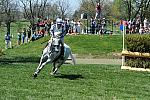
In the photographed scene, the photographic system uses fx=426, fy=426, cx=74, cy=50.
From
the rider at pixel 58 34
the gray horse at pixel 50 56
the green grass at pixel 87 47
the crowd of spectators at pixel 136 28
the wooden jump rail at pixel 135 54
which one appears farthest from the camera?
the crowd of spectators at pixel 136 28

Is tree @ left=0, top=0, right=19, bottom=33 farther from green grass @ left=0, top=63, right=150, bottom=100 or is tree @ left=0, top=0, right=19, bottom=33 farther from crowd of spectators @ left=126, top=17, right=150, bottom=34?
green grass @ left=0, top=63, right=150, bottom=100

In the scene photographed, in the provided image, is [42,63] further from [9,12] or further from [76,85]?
[9,12]

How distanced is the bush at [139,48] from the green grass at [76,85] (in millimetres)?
917

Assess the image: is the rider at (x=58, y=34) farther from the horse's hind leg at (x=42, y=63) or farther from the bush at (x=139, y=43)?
the bush at (x=139, y=43)

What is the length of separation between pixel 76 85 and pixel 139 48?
18.9 feet

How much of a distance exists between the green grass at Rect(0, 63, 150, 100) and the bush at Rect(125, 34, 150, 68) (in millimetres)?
917

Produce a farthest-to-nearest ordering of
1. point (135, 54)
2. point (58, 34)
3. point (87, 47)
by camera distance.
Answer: point (87, 47), point (135, 54), point (58, 34)

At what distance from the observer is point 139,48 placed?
18094mm

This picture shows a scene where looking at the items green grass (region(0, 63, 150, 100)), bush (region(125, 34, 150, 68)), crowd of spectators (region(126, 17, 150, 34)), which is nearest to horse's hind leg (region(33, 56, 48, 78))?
green grass (region(0, 63, 150, 100))

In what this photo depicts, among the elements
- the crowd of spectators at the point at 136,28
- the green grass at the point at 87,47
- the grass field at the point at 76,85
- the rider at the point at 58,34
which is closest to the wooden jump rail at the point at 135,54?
the grass field at the point at 76,85

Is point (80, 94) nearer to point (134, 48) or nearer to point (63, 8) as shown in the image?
point (134, 48)

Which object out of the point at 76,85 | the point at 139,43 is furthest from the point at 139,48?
the point at 76,85

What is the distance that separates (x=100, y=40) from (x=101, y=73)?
57.4 ft

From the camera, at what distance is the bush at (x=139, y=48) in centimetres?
1784
